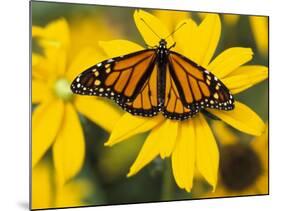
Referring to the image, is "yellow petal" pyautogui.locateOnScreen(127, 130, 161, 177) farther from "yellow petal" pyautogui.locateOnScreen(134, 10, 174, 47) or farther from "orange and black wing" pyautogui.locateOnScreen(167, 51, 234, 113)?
"yellow petal" pyautogui.locateOnScreen(134, 10, 174, 47)

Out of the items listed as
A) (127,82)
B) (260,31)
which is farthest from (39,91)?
(260,31)

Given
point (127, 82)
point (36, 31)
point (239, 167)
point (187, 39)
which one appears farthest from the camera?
point (239, 167)

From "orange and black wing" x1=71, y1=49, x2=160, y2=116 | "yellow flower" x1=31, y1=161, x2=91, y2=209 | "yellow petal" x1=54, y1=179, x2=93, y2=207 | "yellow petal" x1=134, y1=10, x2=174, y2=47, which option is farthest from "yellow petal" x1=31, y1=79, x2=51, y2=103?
"yellow petal" x1=134, y1=10, x2=174, y2=47

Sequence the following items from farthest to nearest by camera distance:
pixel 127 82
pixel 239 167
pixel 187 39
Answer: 1. pixel 239 167
2. pixel 187 39
3. pixel 127 82

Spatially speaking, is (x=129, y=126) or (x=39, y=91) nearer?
(x=39, y=91)

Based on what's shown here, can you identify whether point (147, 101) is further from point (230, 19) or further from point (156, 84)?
point (230, 19)

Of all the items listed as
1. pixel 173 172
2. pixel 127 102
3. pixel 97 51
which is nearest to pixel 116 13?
pixel 97 51
